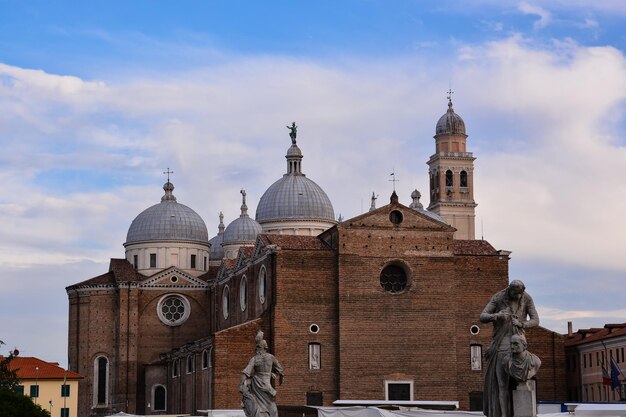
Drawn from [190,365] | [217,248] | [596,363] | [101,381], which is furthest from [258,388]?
[217,248]

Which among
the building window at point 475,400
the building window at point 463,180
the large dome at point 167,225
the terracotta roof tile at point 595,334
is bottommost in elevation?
the building window at point 475,400

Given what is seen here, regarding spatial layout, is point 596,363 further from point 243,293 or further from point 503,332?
point 503,332

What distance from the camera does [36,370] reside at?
237ft

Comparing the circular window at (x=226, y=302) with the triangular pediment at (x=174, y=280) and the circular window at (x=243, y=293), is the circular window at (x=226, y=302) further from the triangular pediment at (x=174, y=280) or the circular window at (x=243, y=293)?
the triangular pediment at (x=174, y=280)

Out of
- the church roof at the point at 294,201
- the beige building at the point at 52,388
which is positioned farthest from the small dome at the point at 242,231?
the beige building at the point at 52,388

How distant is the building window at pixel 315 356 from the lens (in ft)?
189

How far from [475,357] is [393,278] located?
597cm

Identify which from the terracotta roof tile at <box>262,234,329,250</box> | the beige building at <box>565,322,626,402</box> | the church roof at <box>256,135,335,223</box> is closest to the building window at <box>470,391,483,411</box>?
the beige building at <box>565,322,626,402</box>

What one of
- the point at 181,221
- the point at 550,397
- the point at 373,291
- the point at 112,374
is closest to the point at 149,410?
the point at 112,374

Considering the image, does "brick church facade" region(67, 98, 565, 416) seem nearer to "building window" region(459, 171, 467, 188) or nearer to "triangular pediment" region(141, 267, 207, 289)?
"triangular pediment" region(141, 267, 207, 289)

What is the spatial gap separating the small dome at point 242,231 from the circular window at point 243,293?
50.7ft

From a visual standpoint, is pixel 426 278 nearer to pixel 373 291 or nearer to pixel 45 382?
pixel 373 291

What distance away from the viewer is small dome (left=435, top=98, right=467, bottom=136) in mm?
112812

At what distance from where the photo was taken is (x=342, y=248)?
58.2 meters
